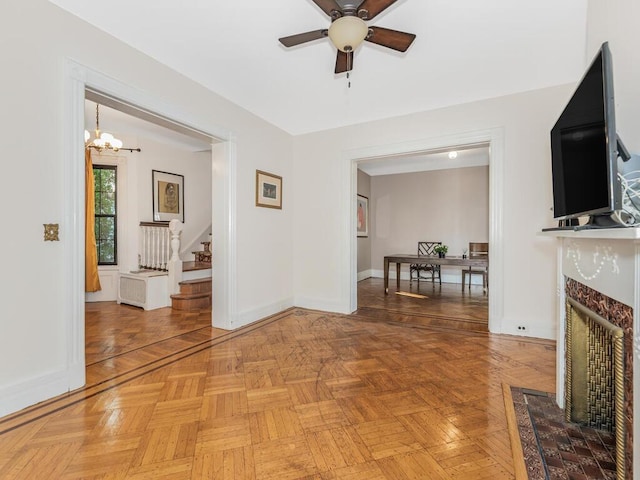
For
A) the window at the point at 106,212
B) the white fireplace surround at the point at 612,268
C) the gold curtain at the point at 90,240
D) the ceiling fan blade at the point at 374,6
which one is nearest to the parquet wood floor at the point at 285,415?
the white fireplace surround at the point at 612,268

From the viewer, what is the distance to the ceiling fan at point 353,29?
177 cm

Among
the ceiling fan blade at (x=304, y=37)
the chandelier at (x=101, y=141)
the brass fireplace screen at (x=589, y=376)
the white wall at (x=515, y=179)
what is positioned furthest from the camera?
the chandelier at (x=101, y=141)

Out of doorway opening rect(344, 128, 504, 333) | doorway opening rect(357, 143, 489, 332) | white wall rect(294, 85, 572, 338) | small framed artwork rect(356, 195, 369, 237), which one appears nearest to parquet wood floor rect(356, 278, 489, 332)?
doorway opening rect(357, 143, 489, 332)

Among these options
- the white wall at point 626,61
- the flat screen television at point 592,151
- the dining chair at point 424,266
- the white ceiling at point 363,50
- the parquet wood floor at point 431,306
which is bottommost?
the parquet wood floor at point 431,306

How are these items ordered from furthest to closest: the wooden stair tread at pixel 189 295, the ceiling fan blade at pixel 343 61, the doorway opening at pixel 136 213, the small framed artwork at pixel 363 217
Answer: the small framed artwork at pixel 363 217
the wooden stair tread at pixel 189 295
the doorway opening at pixel 136 213
the ceiling fan blade at pixel 343 61

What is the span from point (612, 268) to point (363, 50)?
2.33 m

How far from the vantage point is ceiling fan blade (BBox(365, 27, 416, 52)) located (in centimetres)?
198

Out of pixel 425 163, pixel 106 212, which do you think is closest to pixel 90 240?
pixel 106 212

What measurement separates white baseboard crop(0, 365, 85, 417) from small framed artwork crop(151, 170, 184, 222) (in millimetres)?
3813

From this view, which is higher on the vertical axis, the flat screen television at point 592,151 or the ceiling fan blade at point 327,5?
the ceiling fan blade at point 327,5

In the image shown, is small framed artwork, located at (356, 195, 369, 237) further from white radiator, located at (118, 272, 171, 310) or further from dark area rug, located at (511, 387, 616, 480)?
dark area rug, located at (511, 387, 616, 480)

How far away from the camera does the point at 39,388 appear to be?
1902 millimetres

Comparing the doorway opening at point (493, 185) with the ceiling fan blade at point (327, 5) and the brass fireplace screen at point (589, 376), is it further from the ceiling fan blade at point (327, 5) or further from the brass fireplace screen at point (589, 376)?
the ceiling fan blade at point (327, 5)

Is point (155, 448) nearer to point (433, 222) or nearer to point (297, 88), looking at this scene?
point (297, 88)
